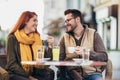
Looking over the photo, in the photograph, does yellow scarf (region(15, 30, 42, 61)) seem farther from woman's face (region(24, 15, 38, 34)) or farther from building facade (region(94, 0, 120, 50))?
building facade (region(94, 0, 120, 50))

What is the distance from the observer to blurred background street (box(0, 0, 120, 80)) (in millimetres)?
2451

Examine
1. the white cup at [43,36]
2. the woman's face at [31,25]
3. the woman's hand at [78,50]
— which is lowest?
the woman's hand at [78,50]

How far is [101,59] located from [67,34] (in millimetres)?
383

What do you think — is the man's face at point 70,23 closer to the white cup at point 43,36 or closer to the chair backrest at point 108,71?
the white cup at point 43,36

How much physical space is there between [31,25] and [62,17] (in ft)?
0.96

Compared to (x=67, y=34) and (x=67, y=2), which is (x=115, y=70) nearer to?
(x=67, y=34)

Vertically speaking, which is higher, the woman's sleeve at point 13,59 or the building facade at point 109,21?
the building facade at point 109,21

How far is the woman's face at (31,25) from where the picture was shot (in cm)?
244

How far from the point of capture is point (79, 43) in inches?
95.4

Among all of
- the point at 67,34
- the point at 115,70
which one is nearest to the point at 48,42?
the point at 67,34

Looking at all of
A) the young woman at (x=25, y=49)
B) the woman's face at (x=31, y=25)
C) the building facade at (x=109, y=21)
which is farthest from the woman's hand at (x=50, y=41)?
the building facade at (x=109, y=21)

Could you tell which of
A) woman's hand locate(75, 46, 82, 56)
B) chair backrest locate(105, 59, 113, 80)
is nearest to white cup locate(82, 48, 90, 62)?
woman's hand locate(75, 46, 82, 56)

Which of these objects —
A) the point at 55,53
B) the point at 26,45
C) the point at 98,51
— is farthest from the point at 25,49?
the point at 98,51

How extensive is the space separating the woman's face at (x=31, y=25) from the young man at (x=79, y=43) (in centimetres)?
27
